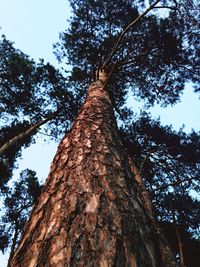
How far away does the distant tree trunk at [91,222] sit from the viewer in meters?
1.14

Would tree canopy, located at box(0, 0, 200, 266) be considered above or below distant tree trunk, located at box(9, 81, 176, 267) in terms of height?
above

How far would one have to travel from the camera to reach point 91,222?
1.30 metres

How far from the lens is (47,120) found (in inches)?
335

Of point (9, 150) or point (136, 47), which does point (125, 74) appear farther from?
point (9, 150)

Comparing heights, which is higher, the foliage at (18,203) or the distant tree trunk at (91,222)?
the foliage at (18,203)

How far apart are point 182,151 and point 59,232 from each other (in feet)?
22.8

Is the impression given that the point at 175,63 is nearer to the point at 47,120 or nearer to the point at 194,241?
the point at 47,120

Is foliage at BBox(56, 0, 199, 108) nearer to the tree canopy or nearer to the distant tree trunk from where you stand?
the tree canopy

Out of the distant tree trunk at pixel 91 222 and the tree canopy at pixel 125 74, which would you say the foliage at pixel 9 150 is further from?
the distant tree trunk at pixel 91 222

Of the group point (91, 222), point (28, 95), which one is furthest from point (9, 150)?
point (91, 222)

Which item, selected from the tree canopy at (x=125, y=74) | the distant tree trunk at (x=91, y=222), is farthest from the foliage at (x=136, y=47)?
the distant tree trunk at (x=91, y=222)

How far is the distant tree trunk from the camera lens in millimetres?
1136

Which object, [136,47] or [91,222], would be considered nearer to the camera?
[91,222]

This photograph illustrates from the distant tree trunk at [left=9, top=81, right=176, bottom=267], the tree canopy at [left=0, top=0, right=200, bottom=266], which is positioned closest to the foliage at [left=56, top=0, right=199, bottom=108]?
the tree canopy at [left=0, top=0, right=200, bottom=266]
